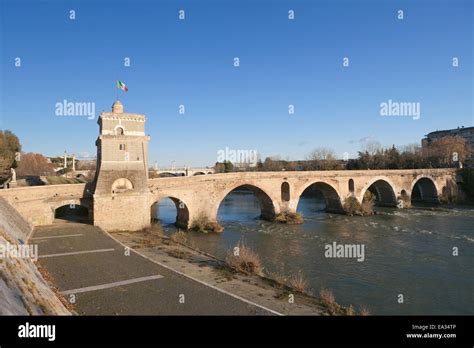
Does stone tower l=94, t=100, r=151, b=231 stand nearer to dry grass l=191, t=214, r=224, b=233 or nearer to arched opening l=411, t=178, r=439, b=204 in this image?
dry grass l=191, t=214, r=224, b=233

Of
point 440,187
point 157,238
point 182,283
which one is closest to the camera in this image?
point 182,283

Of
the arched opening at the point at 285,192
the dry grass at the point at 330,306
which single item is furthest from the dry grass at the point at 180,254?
the arched opening at the point at 285,192

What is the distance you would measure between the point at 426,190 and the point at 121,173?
1686 inches

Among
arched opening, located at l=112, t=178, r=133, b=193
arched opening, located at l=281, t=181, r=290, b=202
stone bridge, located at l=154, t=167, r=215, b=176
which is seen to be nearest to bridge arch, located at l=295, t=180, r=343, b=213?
arched opening, located at l=281, t=181, r=290, b=202

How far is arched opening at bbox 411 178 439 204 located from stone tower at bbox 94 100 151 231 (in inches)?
1567

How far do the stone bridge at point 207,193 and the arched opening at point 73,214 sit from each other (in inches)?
55.0

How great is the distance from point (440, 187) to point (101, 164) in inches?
1732

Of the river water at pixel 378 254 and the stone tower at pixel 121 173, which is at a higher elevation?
the stone tower at pixel 121 173

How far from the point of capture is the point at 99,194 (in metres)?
20.3

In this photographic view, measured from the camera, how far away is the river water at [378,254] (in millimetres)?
12055

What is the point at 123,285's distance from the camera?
394 inches

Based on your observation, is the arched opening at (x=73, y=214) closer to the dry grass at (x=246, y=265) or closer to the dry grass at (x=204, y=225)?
the dry grass at (x=204, y=225)
